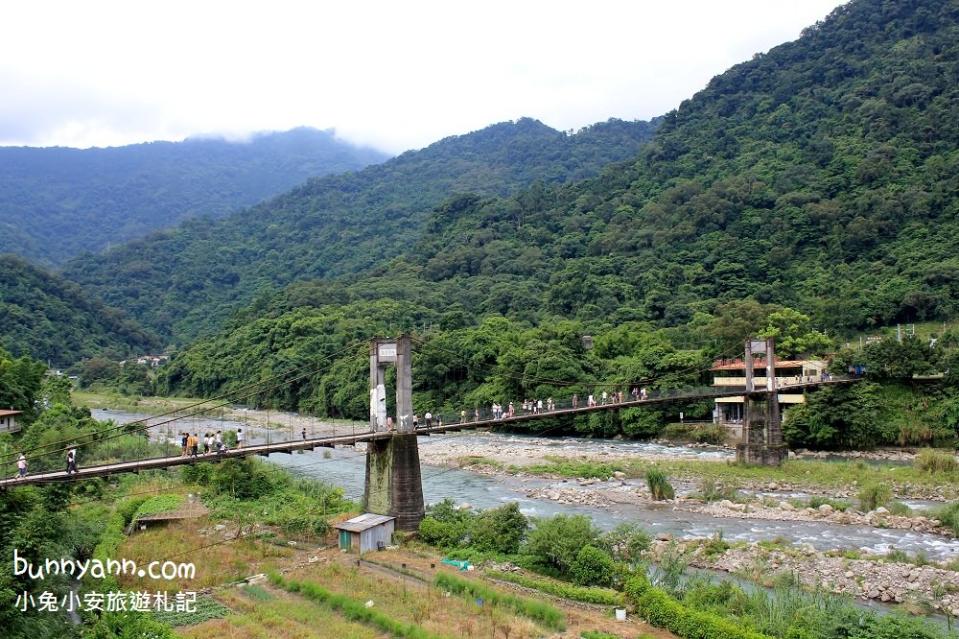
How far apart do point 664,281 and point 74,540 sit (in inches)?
1778

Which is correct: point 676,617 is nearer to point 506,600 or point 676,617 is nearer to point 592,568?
point 592,568

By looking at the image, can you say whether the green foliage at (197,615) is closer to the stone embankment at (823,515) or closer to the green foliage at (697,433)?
the stone embankment at (823,515)

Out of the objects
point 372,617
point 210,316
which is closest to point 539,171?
point 210,316

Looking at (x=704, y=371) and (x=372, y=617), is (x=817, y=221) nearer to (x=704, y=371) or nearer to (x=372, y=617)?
(x=704, y=371)

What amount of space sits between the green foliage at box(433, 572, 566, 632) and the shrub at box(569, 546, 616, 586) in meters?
1.40

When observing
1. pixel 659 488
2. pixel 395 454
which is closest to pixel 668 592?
pixel 395 454

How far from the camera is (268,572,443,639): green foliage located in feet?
34.2

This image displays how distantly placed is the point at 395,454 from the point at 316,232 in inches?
3846

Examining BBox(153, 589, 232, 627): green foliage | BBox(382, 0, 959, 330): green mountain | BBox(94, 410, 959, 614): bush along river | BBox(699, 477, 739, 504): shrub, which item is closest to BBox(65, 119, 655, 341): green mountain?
BBox(382, 0, 959, 330): green mountain

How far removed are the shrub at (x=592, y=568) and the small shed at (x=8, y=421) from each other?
22102 mm

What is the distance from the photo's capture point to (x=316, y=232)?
360 ft

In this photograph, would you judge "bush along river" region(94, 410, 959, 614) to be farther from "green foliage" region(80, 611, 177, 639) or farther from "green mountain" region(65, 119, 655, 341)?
"green mountain" region(65, 119, 655, 341)

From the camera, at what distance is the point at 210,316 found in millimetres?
89125

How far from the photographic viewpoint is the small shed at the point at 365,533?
14.8 metres
